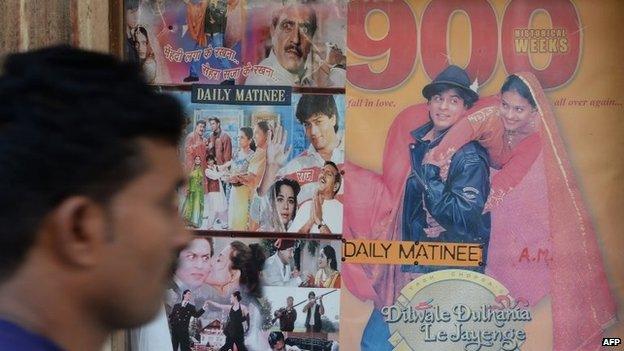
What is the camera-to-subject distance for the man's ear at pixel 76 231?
146 cm

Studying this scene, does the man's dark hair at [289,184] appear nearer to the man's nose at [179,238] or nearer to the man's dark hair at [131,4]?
the man's dark hair at [131,4]

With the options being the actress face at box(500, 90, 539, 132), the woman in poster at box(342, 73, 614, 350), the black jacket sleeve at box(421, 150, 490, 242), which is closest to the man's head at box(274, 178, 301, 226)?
the woman in poster at box(342, 73, 614, 350)

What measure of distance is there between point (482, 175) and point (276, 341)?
1221 mm

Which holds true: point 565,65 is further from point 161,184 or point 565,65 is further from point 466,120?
point 161,184

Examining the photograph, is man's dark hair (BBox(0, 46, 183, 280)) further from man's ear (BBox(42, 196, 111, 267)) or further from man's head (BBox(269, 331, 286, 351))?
man's head (BBox(269, 331, 286, 351))

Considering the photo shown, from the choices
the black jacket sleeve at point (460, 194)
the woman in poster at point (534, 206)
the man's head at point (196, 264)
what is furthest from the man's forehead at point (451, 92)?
the man's head at point (196, 264)

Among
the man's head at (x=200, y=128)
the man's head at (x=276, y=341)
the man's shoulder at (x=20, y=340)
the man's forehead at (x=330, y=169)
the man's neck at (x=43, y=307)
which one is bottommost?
the man's head at (x=276, y=341)

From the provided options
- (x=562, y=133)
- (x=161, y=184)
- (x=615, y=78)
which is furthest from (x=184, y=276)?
(x=161, y=184)

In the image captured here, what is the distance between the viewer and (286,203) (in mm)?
4414

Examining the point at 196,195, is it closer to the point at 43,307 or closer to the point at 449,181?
the point at 449,181

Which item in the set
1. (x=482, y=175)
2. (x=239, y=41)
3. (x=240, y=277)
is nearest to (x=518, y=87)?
(x=482, y=175)

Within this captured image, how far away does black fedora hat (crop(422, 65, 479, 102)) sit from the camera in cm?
432

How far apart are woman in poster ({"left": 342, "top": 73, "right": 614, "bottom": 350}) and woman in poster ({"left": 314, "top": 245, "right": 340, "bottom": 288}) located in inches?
17.2

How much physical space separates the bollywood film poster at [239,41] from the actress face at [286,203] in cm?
49
